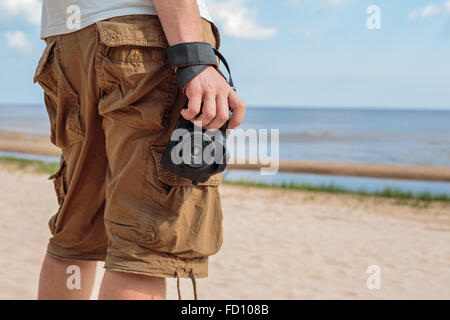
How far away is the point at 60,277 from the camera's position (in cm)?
171

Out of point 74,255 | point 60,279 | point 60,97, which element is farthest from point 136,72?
point 60,279

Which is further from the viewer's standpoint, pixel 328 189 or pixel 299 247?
pixel 328 189

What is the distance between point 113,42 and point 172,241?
1.79 ft

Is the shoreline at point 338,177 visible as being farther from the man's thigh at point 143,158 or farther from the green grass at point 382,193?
the man's thigh at point 143,158

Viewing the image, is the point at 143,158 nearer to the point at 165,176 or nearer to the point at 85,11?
the point at 165,176

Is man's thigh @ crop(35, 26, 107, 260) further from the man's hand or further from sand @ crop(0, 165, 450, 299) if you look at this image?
sand @ crop(0, 165, 450, 299)

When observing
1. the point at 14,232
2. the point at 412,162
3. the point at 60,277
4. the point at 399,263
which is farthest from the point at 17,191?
the point at 412,162

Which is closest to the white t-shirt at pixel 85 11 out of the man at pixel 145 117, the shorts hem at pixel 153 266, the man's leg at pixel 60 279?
the man at pixel 145 117

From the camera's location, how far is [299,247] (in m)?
4.68

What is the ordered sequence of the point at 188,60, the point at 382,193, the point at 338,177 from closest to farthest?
the point at 188,60 < the point at 382,193 < the point at 338,177

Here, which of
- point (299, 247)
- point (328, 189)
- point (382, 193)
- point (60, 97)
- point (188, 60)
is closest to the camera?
point (188, 60)

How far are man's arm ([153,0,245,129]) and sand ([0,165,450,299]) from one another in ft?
6.98

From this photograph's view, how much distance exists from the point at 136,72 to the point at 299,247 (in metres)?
3.66
